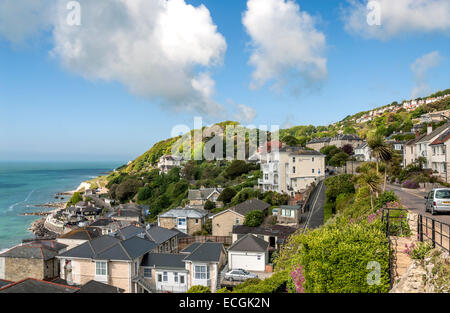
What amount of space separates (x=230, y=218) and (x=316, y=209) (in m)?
9.91

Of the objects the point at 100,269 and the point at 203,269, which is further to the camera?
the point at 100,269

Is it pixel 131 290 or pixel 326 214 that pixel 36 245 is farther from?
pixel 326 214

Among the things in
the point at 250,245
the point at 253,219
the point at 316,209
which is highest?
the point at 316,209

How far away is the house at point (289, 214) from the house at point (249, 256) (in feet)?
22.3

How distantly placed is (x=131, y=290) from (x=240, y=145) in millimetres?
68203

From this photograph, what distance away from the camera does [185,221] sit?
41.9 m

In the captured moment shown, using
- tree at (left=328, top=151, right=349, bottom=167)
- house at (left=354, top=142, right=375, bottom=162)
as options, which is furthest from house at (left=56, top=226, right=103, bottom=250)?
house at (left=354, top=142, right=375, bottom=162)

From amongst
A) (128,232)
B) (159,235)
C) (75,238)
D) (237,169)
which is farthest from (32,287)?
(237,169)

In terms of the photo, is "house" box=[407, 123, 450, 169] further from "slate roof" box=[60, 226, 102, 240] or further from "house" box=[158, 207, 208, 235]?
"slate roof" box=[60, 226, 102, 240]

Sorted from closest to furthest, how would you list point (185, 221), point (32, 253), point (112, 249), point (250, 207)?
point (112, 249)
point (32, 253)
point (250, 207)
point (185, 221)

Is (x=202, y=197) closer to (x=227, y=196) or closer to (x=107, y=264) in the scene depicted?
(x=227, y=196)

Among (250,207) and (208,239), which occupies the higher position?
(250,207)

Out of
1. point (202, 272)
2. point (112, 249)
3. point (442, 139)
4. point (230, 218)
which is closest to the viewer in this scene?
point (202, 272)
